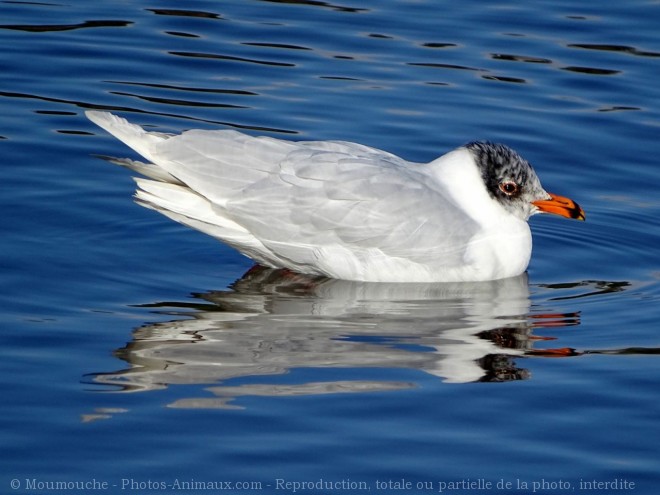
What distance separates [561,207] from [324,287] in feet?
5.82

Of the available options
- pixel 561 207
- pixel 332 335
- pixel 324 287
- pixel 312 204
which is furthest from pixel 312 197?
pixel 561 207

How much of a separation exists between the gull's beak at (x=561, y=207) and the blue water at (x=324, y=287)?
41cm

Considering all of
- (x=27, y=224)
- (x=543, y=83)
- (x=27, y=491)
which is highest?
(x=543, y=83)

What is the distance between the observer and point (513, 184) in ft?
33.0

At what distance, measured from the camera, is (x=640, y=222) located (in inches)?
425

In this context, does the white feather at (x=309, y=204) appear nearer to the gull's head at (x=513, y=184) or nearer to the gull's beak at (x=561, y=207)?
the gull's head at (x=513, y=184)

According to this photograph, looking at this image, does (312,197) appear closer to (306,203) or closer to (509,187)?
(306,203)

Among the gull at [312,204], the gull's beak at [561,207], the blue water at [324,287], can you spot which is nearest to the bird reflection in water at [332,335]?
the blue water at [324,287]

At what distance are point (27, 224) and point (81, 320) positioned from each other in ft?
6.00

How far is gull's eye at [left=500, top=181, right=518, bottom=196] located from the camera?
32.9 feet

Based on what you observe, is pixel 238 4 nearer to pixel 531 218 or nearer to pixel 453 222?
pixel 531 218

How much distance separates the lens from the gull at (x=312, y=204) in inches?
371

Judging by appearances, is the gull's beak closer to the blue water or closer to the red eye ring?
the red eye ring

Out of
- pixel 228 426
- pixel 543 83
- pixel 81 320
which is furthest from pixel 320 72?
pixel 228 426
